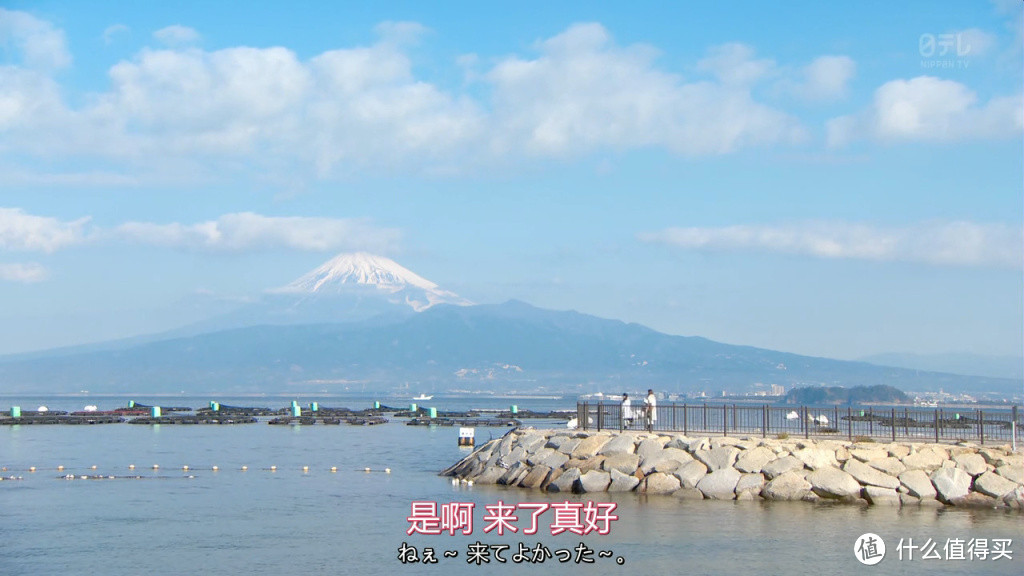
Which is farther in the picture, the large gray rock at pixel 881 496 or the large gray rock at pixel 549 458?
the large gray rock at pixel 549 458

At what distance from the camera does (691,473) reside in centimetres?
3275

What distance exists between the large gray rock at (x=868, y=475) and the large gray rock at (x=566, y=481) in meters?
8.17

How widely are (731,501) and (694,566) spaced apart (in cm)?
940

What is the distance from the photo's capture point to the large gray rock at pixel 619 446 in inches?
1366

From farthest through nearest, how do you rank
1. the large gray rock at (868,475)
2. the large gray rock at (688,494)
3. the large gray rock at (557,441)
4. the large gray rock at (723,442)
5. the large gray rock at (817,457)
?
the large gray rock at (557,441) → the large gray rock at (723,442) → the large gray rock at (817,457) → the large gray rock at (688,494) → the large gray rock at (868,475)

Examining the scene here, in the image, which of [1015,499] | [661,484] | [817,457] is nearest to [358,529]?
[661,484]

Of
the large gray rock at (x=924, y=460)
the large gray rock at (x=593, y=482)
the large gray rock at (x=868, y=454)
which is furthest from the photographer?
the large gray rock at (x=593, y=482)

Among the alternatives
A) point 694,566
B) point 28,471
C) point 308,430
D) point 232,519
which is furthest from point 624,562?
point 308,430

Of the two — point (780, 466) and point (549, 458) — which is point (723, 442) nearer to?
point (780, 466)

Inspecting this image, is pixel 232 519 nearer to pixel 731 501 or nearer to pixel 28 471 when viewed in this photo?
pixel 731 501

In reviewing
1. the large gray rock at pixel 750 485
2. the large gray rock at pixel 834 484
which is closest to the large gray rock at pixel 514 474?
the large gray rock at pixel 750 485

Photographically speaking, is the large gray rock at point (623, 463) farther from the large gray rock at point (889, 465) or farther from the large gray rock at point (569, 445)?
the large gray rock at point (889, 465)

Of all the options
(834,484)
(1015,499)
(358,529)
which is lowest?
(358,529)

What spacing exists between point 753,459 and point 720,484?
1497 millimetres
